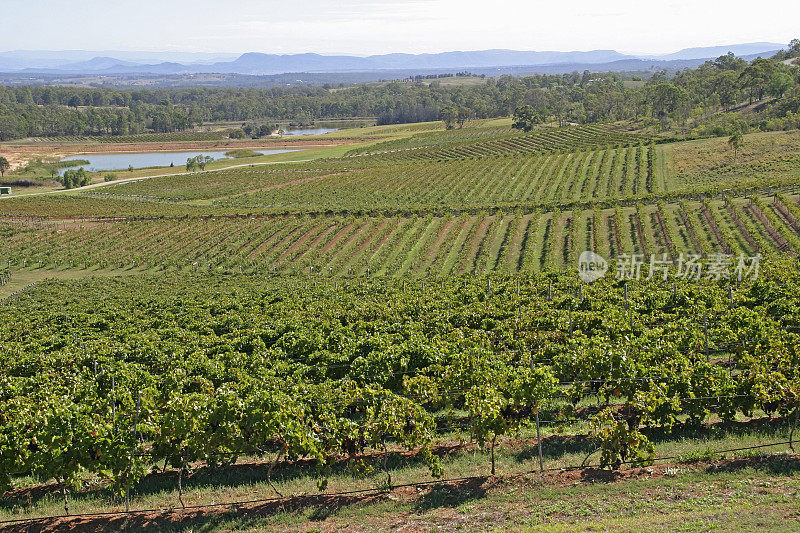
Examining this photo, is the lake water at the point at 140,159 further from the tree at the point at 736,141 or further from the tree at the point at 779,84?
the tree at the point at 779,84

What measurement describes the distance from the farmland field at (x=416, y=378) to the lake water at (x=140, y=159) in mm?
98808

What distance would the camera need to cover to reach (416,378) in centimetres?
1761

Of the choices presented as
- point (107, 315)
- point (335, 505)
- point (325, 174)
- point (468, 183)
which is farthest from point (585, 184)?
point (335, 505)

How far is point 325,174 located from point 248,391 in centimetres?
9110

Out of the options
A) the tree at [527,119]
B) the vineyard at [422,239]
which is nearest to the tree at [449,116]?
the tree at [527,119]

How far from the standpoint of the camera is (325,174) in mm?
105875

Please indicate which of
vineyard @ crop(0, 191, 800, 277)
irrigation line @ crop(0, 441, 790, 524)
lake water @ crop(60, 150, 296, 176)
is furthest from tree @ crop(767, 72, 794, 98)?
irrigation line @ crop(0, 441, 790, 524)

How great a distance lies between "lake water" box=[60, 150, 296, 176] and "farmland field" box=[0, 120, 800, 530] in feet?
324

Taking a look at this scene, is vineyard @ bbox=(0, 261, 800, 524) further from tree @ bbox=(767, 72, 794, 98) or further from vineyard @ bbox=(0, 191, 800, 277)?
tree @ bbox=(767, 72, 794, 98)

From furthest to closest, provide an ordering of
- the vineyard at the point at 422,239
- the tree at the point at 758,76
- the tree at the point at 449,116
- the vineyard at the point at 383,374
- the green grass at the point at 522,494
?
the tree at the point at 449,116
the tree at the point at 758,76
the vineyard at the point at 422,239
the vineyard at the point at 383,374
the green grass at the point at 522,494

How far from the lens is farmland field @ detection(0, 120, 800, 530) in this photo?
1375 centimetres

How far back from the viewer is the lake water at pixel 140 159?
149875 millimetres

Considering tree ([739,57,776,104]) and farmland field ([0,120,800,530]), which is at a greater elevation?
tree ([739,57,776,104])

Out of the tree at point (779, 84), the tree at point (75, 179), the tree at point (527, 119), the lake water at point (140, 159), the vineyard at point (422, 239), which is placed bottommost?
the vineyard at point (422, 239)
